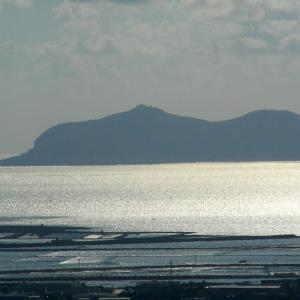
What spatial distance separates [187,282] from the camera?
239 ft

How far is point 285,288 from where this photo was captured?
67.3m

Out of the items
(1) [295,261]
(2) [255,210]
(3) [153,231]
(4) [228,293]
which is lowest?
(4) [228,293]

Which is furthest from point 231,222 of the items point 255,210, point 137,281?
point 137,281

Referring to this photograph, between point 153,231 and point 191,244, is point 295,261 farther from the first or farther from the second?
point 153,231

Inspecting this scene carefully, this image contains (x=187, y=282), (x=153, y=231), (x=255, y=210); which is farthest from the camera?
(x=255, y=210)

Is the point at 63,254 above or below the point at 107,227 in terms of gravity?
below

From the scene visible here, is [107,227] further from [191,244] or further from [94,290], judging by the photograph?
[94,290]

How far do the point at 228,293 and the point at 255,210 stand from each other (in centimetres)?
10243

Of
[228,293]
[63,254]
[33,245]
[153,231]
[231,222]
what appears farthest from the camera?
[231,222]

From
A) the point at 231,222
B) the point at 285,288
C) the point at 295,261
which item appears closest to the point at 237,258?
the point at 295,261

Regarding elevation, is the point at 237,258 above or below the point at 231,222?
below

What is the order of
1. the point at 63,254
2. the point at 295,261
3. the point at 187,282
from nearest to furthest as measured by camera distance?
the point at 187,282 → the point at 295,261 → the point at 63,254

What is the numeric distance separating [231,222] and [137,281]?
64.7 meters

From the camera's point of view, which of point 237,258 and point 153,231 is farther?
point 153,231
